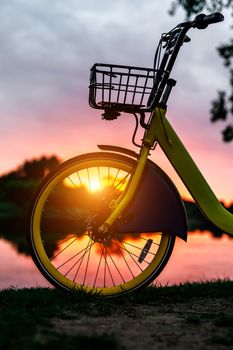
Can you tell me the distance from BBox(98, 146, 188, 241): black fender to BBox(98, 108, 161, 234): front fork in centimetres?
5

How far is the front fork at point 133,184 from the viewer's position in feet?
14.0

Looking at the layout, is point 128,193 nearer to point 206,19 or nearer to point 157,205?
point 157,205

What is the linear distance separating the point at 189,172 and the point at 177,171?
8 centimetres

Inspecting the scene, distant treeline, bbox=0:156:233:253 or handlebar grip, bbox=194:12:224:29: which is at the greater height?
distant treeline, bbox=0:156:233:253

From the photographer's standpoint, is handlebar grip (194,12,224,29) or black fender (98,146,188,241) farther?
black fender (98,146,188,241)

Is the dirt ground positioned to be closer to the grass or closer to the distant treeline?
the grass

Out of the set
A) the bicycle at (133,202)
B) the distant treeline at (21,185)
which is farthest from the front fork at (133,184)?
the distant treeline at (21,185)

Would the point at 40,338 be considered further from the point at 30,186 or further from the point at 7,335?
the point at 30,186

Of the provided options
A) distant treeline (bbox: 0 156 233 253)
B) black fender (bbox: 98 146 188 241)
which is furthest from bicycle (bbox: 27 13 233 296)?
distant treeline (bbox: 0 156 233 253)

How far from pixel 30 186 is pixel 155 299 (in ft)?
143

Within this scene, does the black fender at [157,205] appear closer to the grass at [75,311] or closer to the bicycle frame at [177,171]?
the bicycle frame at [177,171]

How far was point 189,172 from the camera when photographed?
4.32 metres

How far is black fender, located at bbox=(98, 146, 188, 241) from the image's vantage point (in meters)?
4.34

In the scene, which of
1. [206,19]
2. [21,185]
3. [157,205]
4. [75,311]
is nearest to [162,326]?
[75,311]
